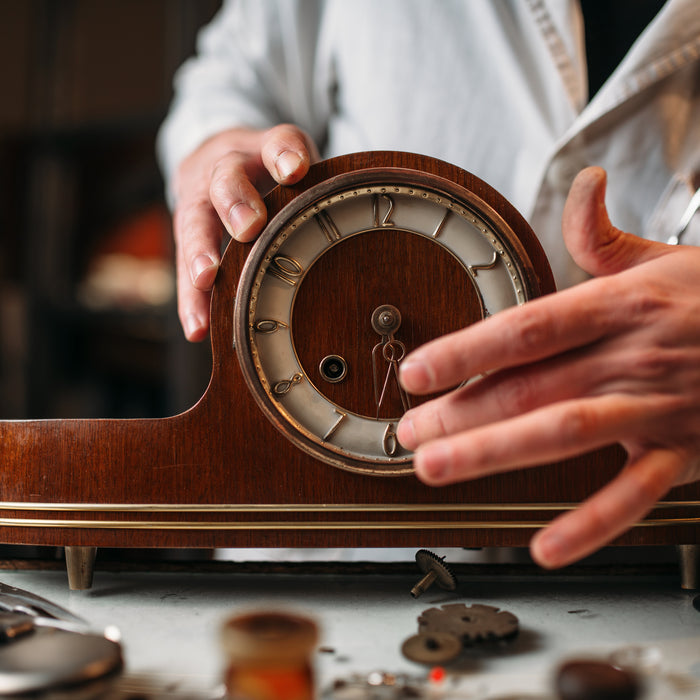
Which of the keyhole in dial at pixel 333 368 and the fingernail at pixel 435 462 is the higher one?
the keyhole in dial at pixel 333 368

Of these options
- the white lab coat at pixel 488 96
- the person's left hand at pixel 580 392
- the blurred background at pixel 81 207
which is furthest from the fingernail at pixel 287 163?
the blurred background at pixel 81 207

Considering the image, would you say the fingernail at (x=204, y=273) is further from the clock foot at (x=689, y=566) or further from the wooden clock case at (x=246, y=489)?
the clock foot at (x=689, y=566)

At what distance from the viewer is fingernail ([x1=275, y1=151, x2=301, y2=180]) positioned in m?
0.67

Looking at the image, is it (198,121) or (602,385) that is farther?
(198,121)

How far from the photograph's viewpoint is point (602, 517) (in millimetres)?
492

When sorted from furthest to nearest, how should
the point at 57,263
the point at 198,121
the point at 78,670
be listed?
the point at 57,263 < the point at 198,121 < the point at 78,670

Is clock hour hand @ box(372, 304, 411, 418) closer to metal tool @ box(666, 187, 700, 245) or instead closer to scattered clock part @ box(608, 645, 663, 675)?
scattered clock part @ box(608, 645, 663, 675)

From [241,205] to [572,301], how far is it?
333mm

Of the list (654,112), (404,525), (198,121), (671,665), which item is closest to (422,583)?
(404,525)

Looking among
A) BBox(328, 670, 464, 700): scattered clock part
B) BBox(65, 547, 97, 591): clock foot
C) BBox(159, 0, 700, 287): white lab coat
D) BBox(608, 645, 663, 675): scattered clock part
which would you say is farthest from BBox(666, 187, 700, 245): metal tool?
BBox(65, 547, 97, 591): clock foot

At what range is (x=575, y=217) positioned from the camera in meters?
0.60

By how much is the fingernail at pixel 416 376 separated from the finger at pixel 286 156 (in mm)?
249

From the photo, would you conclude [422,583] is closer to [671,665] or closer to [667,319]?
[671,665]

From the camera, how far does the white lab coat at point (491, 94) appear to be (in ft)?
2.92
